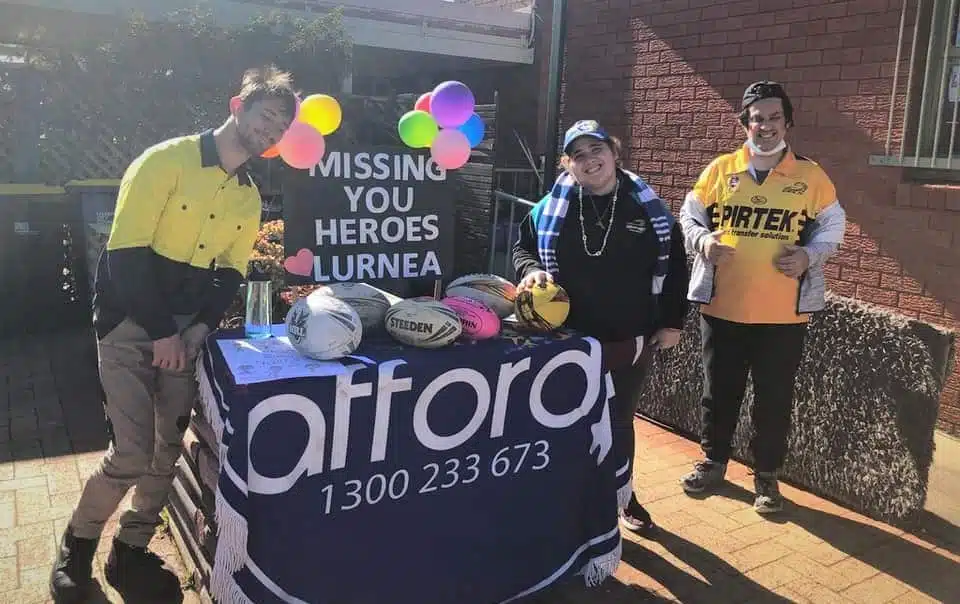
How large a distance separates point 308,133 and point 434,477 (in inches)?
51.3

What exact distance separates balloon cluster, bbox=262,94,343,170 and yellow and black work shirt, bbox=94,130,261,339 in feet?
0.59

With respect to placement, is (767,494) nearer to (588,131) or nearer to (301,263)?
(588,131)

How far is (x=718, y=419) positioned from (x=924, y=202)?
6.43 ft

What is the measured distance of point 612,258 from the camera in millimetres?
2963

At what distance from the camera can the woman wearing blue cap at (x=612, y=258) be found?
2.95 metres

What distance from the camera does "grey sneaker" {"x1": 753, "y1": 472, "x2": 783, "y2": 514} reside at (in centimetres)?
360

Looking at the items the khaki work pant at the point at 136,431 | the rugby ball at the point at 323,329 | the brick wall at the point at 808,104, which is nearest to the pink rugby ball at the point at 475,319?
the rugby ball at the point at 323,329

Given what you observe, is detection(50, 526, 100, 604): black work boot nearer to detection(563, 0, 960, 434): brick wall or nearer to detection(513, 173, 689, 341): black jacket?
detection(513, 173, 689, 341): black jacket

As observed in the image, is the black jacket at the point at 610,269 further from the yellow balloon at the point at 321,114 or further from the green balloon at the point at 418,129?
the yellow balloon at the point at 321,114

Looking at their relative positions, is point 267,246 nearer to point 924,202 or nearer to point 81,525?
point 81,525

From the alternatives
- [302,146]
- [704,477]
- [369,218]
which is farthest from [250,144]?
[704,477]

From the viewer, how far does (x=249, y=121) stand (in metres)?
2.45

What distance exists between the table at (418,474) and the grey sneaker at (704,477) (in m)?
0.94

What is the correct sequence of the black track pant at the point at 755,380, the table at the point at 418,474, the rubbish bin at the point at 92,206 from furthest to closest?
the rubbish bin at the point at 92,206
the black track pant at the point at 755,380
the table at the point at 418,474
